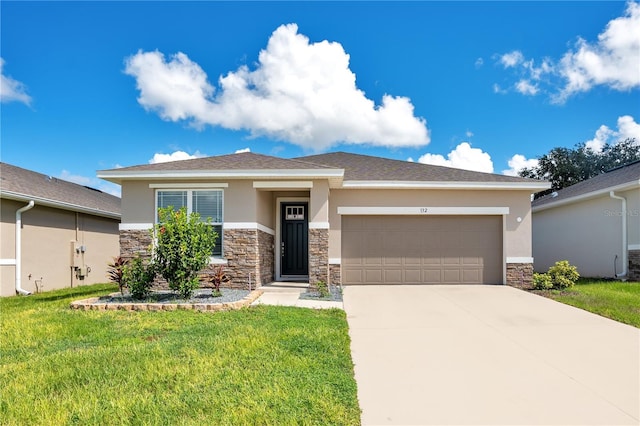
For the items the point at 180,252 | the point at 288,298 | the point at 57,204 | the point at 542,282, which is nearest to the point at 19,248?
the point at 57,204

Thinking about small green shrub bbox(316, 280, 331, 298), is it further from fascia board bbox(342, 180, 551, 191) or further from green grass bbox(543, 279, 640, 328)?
green grass bbox(543, 279, 640, 328)

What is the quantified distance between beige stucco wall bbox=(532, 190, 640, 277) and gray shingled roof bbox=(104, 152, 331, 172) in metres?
9.95

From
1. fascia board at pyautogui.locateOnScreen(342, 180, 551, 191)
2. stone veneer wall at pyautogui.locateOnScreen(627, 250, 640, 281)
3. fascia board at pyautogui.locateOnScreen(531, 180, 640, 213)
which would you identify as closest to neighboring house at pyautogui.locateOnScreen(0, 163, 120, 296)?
fascia board at pyautogui.locateOnScreen(342, 180, 551, 191)

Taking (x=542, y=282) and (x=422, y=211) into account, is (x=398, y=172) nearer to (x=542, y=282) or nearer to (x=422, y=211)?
(x=422, y=211)

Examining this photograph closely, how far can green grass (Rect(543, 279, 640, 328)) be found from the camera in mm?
7337

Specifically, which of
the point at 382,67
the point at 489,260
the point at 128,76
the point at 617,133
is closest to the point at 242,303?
the point at 489,260

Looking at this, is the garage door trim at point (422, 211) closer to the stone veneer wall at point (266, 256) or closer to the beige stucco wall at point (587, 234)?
the stone veneer wall at point (266, 256)

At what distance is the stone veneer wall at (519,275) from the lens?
11.3m

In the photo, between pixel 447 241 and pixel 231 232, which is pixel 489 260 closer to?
pixel 447 241

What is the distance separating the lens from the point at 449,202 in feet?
37.4

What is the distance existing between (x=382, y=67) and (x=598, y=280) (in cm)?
1039

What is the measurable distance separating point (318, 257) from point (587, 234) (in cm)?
1040

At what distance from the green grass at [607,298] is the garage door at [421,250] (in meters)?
2.01

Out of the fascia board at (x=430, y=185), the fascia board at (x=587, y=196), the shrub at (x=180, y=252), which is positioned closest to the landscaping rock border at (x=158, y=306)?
the shrub at (x=180, y=252)
